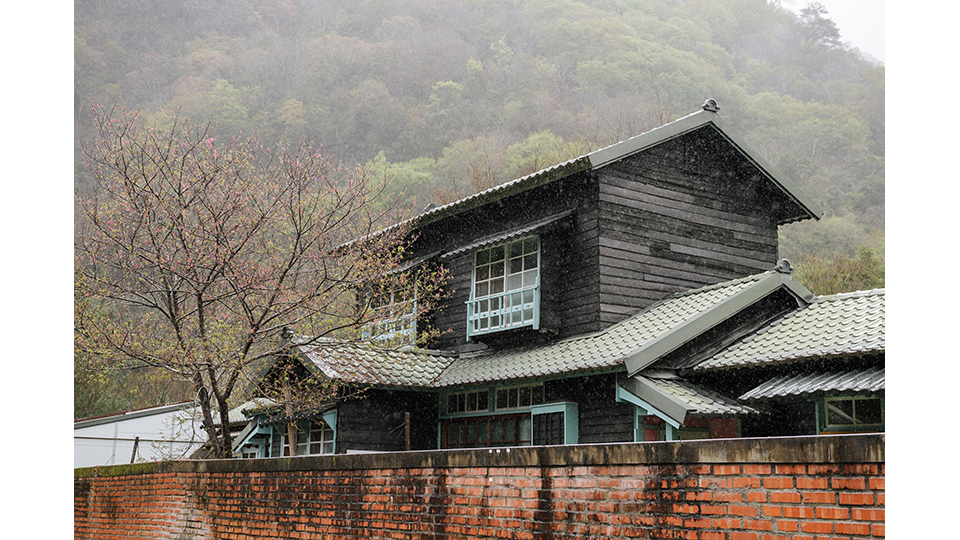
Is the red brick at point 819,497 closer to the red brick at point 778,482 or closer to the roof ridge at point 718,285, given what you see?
the red brick at point 778,482

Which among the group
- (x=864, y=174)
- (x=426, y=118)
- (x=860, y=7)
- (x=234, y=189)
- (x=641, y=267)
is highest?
(x=860, y=7)

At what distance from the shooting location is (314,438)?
1509 cm

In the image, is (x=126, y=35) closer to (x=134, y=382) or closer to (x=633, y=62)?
(x=134, y=382)

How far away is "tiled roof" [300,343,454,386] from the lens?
12.9m

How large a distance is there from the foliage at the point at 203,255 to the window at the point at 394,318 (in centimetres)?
49

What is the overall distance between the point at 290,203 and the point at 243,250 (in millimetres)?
1152

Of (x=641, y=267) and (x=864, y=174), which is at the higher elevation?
(x=864, y=174)

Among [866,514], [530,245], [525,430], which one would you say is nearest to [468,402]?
[525,430]

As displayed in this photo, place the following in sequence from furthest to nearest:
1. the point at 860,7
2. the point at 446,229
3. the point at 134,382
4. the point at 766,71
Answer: the point at 860,7 → the point at 766,71 → the point at 134,382 → the point at 446,229

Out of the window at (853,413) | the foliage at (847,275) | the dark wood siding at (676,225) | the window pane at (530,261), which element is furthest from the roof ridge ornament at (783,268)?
the foliage at (847,275)

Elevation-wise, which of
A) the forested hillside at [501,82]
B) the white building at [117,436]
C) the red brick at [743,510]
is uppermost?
the forested hillside at [501,82]

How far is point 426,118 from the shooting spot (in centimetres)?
4962

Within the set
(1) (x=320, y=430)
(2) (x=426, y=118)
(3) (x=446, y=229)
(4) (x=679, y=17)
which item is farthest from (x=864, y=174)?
(1) (x=320, y=430)

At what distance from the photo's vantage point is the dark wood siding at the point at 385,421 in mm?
13453
